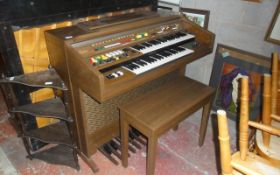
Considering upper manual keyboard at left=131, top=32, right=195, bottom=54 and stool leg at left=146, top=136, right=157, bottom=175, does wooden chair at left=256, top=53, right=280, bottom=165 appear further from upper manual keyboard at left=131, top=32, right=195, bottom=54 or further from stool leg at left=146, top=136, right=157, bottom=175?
upper manual keyboard at left=131, top=32, right=195, bottom=54

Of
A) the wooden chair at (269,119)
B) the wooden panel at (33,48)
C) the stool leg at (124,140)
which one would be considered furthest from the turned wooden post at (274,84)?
the wooden panel at (33,48)

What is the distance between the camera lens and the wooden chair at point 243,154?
1.03 m

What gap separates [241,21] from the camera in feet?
7.39

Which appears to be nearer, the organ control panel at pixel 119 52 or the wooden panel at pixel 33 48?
the organ control panel at pixel 119 52

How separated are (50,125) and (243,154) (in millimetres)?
1639

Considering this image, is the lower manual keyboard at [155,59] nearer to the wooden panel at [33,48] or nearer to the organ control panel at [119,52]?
the organ control panel at [119,52]

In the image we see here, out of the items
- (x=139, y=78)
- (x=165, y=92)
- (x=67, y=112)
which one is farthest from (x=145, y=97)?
(x=67, y=112)

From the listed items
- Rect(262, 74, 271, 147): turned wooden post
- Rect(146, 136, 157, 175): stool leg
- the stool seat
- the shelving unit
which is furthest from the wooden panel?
Rect(262, 74, 271, 147): turned wooden post

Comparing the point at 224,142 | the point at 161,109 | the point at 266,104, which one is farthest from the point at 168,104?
the point at 224,142

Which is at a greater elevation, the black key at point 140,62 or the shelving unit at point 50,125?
the black key at point 140,62

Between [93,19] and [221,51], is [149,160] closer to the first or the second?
[93,19]

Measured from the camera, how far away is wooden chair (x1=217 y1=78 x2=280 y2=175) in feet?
3.37

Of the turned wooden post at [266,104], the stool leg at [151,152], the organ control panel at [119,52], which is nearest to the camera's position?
the turned wooden post at [266,104]

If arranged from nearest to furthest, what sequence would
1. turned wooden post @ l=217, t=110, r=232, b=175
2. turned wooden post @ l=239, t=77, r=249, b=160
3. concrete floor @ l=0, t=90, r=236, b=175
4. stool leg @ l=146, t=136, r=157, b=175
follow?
1. turned wooden post @ l=217, t=110, r=232, b=175
2. turned wooden post @ l=239, t=77, r=249, b=160
3. stool leg @ l=146, t=136, r=157, b=175
4. concrete floor @ l=0, t=90, r=236, b=175
